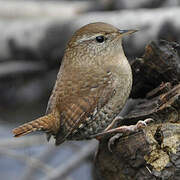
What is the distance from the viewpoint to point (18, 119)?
6465mm

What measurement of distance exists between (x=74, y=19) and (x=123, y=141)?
11.1 feet

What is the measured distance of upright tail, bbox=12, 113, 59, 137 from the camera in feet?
9.34

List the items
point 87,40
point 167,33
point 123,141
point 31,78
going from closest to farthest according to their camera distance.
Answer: point 123,141 → point 87,40 → point 167,33 → point 31,78

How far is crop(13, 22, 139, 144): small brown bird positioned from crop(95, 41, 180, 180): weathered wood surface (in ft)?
0.41

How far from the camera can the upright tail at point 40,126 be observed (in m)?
2.85

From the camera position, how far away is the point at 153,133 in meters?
2.79

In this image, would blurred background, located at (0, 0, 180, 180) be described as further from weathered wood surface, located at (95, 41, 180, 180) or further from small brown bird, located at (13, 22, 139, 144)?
weathered wood surface, located at (95, 41, 180, 180)

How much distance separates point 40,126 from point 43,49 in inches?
122

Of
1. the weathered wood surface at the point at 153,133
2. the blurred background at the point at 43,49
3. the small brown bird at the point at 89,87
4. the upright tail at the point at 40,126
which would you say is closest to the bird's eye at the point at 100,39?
the small brown bird at the point at 89,87

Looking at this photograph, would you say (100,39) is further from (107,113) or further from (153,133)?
(153,133)

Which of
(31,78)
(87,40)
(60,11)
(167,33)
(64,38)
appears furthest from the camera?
(60,11)

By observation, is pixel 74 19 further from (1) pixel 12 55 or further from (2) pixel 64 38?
(1) pixel 12 55

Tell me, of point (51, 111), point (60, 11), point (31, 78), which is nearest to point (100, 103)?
point (51, 111)

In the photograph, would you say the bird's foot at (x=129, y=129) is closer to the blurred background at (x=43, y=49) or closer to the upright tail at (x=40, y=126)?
the upright tail at (x=40, y=126)
